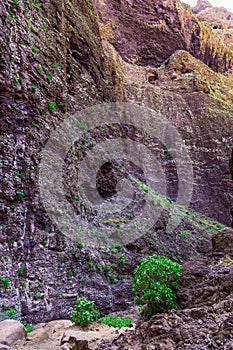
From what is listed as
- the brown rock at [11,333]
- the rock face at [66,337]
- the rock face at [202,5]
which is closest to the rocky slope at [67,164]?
the brown rock at [11,333]

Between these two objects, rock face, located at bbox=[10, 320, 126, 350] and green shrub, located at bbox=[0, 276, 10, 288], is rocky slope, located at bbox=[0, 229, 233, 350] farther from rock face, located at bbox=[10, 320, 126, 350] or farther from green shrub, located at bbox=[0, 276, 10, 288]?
green shrub, located at bbox=[0, 276, 10, 288]

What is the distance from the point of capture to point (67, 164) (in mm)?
12820

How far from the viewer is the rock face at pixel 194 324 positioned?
3.54 meters

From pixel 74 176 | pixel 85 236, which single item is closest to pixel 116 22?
pixel 74 176

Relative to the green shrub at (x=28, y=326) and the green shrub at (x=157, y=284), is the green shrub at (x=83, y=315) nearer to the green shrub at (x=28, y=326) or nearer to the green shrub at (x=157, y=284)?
the green shrub at (x=157, y=284)

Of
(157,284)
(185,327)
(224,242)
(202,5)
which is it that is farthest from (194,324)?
(202,5)

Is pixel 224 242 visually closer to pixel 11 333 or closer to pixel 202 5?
pixel 11 333

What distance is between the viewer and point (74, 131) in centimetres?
1439

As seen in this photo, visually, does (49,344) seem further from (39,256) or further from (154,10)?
(154,10)

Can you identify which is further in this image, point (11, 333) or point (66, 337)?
point (11, 333)

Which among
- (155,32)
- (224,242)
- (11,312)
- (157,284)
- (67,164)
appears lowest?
(11,312)

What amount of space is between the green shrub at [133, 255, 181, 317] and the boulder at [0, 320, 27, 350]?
9.53 ft

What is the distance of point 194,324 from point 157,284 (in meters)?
2.55

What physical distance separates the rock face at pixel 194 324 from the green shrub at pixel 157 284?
1.08 feet
